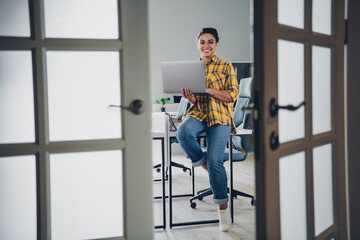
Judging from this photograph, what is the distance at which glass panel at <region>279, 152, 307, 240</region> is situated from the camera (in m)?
1.32

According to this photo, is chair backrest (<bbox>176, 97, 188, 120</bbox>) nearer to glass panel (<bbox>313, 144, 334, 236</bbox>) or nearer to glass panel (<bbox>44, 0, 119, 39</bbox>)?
glass panel (<bbox>313, 144, 334, 236</bbox>)

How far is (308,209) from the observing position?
1438 mm

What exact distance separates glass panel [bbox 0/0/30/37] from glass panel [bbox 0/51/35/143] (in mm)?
73

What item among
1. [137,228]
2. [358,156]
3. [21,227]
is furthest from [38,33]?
[358,156]

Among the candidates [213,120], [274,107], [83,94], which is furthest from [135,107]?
[213,120]

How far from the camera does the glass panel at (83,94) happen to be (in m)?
1.31

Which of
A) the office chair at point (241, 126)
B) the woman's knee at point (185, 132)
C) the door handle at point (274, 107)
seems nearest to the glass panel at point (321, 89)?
the door handle at point (274, 107)

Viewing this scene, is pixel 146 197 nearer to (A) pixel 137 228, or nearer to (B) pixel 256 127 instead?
(A) pixel 137 228

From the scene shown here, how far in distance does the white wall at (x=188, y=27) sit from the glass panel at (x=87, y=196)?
15.4ft

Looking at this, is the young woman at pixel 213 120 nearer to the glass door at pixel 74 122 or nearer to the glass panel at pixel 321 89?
the glass panel at pixel 321 89

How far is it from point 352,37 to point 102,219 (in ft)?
4.68

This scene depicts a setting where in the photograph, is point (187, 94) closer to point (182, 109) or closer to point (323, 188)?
point (323, 188)

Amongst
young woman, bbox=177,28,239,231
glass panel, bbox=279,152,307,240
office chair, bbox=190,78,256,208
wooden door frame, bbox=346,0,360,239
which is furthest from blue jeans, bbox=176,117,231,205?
glass panel, bbox=279,152,307,240

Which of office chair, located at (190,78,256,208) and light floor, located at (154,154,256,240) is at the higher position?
office chair, located at (190,78,256,208)
